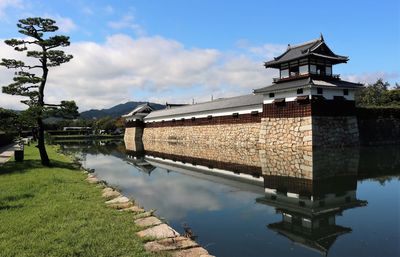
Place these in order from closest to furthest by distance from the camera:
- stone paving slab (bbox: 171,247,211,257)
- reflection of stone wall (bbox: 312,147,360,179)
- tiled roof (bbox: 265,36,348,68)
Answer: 1. stone paving slab (bbox: 171,247,211,257)
2. reflection of stone wall (bbox: 312,147,360,179)
3. tiled roof (bbox: 265,36,348,68)

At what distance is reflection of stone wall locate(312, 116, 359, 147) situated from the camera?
67.6 feet

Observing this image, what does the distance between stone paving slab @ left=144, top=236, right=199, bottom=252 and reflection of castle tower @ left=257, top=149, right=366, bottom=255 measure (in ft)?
6.33

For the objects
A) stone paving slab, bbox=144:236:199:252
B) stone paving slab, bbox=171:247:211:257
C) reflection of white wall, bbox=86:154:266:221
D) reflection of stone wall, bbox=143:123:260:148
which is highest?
reflection of stone wall, bbox=143:123:260:148

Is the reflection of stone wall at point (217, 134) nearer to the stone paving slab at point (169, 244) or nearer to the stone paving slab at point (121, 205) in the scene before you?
the stone paving slab at point (121, 205)

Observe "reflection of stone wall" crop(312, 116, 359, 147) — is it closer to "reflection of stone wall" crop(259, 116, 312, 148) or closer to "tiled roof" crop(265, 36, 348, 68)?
"reflection of stone wall" crop(259, 116, 312, 148)

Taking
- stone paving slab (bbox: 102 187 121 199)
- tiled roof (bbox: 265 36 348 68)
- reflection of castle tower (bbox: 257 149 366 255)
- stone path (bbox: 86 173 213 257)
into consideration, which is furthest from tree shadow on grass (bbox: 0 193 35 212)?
tiled roof (bbox: 265 36 348 68)

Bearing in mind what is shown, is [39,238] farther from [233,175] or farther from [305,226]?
[233,175]

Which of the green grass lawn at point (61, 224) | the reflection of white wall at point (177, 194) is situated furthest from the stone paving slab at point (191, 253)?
the reflection of white wall at point (177, 194)

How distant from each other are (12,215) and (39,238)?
1.87 metres

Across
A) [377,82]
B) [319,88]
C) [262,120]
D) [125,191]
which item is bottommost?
[125,191]

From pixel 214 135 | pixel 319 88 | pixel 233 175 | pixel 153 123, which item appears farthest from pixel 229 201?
pixel 153 123

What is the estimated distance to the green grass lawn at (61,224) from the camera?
15.6 ft

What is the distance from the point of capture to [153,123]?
47281 mm

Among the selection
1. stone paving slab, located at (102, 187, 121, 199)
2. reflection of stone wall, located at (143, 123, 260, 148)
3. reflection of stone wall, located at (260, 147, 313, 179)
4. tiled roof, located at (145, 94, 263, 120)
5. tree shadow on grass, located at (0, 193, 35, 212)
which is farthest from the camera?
tiled roof, located at (145, 94, 263, 120)
